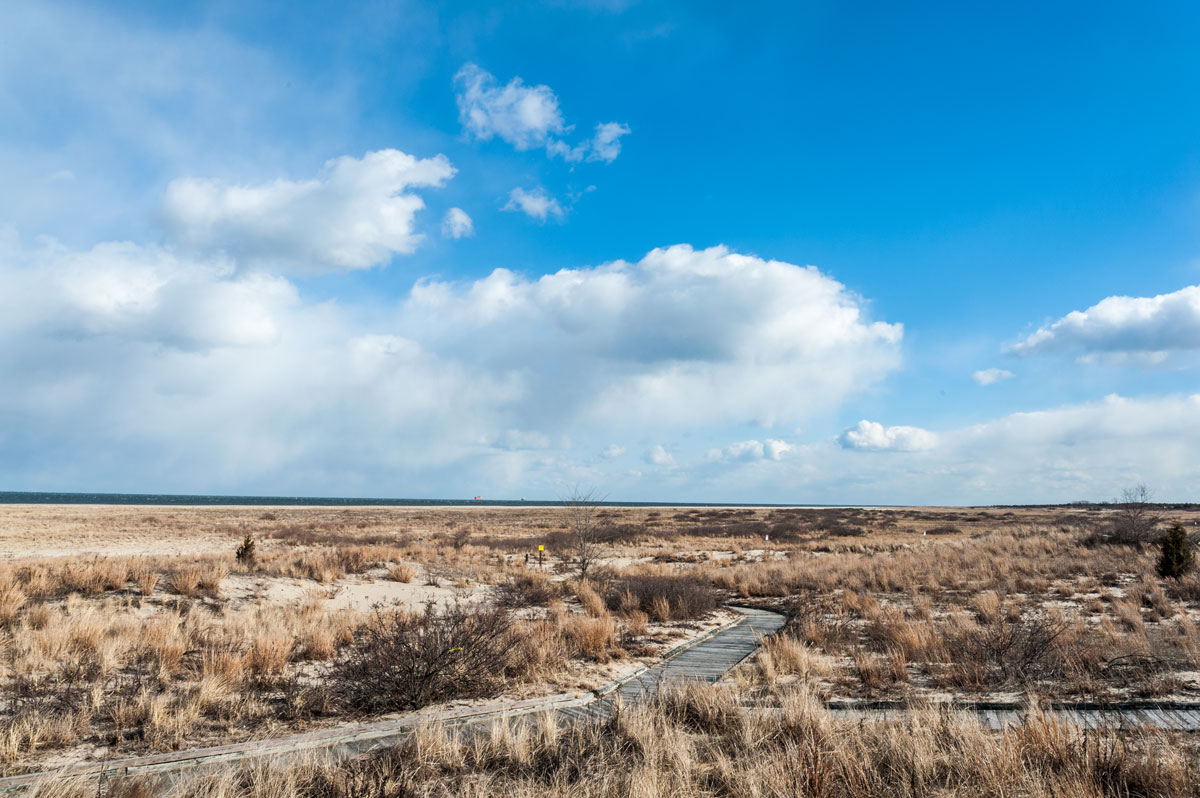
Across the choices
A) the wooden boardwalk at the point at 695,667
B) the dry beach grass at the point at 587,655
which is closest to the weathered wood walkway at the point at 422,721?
the wooden boardwalk at the point at 695,667

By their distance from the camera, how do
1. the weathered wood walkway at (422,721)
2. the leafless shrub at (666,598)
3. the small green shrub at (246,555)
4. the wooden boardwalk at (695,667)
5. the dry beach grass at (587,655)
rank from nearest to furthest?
the dry beach grass at (587,655)
the weathered wood walkway at (422,721)
the wooden boardwalk at (695,667)
the leafless shrub at (666,598)
the small green shrub at (246,555)

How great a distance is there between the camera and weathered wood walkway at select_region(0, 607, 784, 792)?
20.3 ft

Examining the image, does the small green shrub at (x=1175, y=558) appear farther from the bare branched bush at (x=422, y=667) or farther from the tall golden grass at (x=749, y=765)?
the bare branched bush at (x=422, y=667)

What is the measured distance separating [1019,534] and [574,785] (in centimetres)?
4758

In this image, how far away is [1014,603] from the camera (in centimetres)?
1595

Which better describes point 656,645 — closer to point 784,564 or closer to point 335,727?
point 335,727

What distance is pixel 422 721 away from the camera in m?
7.06

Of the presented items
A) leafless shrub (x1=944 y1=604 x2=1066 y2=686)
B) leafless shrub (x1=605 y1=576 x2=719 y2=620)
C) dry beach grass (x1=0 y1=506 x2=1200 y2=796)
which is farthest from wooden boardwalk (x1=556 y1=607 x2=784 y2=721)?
leafless shrub (x1=944 y1=604 x2=1066 y2=686)

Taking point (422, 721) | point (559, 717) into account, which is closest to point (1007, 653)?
point (559, 717)

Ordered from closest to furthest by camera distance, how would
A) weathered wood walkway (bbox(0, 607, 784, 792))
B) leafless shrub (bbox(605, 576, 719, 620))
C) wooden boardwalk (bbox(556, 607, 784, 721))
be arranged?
weathered wood walkway (bbox(0, 607, 784, 792)) → wooden boardwalk (bbox(556, 607, 784, 721)) → leafless shrub (bbox(605, 576, 719, 620))

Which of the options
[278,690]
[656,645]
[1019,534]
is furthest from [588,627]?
[1019,534]

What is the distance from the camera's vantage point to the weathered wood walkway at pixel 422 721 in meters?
6.20

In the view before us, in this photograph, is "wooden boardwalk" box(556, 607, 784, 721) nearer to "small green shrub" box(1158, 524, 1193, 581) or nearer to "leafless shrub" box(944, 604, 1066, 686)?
"leafless shrub" box(944, 604, 1066, 686)

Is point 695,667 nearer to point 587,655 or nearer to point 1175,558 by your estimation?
point 587,655
